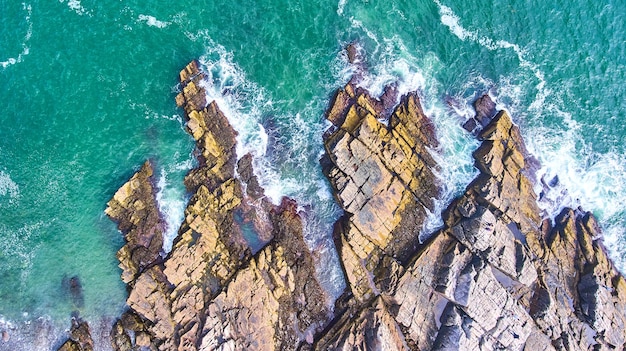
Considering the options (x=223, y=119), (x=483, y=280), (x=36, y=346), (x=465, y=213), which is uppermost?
(x=465, y=213)

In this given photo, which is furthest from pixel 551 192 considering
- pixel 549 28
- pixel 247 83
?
pixel 247 83

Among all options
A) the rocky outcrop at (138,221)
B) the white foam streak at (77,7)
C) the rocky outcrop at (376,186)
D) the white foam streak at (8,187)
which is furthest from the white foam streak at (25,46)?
the rocky outcrop at (376,186)

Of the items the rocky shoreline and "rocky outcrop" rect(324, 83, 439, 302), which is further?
"rocky outcrop" rect(324, 83, 439, 302)

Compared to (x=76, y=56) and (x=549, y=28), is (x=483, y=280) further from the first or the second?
(x=76, y=56)

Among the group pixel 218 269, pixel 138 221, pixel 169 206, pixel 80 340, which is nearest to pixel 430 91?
pixel 218 269

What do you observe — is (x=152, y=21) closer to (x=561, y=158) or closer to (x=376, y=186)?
(x=376, y=186)

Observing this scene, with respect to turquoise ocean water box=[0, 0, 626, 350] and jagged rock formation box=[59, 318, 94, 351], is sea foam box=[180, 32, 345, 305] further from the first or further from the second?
jagged rock formation box=[59, 318, 94, 351]

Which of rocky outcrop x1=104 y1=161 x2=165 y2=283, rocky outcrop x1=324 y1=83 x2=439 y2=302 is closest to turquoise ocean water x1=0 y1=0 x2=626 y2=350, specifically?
rocky outcrop x1=104 y1=161 x2=165 y2=283
